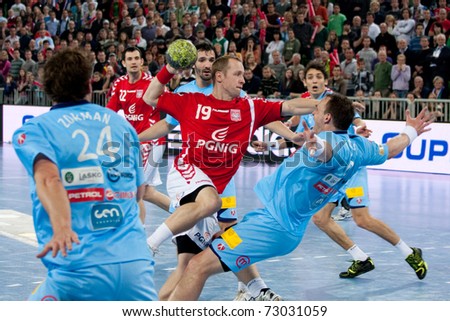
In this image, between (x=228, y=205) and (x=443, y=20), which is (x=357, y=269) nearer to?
(x=228, y=205)

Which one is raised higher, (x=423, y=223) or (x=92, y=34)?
(x=92, y=34)

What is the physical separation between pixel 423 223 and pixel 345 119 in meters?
6.01

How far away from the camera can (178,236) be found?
24.8ft

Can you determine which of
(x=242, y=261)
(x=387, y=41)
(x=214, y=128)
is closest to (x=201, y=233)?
(x=214, y=128)

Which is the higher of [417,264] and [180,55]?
[180,55]

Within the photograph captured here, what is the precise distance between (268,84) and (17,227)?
10.6 metres

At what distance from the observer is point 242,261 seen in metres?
6.46

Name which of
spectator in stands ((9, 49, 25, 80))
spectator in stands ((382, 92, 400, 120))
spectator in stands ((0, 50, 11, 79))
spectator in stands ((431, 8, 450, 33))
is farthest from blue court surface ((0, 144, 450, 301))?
spectator in stands ((0, 50, 11, 79))

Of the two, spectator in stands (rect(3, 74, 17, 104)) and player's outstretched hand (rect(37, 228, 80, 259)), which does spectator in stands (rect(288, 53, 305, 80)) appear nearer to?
spectator in stands (rect(3, 74, 17, 104))

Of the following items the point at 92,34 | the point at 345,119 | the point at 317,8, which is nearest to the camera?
the point at 345,119

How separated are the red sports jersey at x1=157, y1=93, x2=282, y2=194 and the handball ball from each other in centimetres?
28

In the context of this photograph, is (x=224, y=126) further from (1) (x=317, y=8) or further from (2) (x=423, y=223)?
(1) (x=317, y=8)

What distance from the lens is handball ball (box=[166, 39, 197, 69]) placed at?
7.88 m
